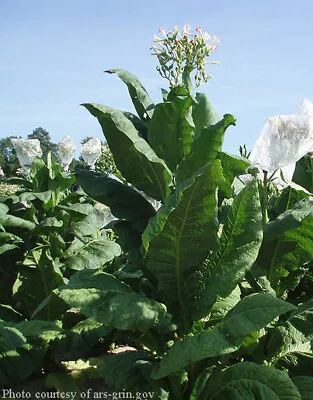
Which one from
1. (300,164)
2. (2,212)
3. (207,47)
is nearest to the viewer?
(300,164)

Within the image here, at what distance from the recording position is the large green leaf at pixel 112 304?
2221 mm

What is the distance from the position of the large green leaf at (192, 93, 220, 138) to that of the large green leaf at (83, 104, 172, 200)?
38 cm

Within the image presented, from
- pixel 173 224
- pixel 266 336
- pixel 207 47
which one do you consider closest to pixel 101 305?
pixel 173 224

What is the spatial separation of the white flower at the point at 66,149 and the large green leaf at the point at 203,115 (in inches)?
145

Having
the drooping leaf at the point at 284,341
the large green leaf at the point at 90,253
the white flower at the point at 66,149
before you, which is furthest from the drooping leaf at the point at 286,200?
the white flower at the point at 66,149

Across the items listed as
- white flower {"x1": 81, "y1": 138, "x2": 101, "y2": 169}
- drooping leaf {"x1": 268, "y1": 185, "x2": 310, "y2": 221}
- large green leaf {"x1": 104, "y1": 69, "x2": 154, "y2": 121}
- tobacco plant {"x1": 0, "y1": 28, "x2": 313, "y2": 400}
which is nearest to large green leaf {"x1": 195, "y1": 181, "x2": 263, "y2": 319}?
tobacco plant {"x1": 0, "y1": 28, "x2": 313, "y2": 400}

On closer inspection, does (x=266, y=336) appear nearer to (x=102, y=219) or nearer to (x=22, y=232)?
(x=22, y=232)

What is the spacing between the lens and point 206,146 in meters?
2.60

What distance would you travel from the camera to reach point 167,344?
2695 mm

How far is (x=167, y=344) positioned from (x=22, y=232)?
2.03 meters

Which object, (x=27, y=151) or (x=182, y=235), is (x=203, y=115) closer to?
(x=182, y=235)

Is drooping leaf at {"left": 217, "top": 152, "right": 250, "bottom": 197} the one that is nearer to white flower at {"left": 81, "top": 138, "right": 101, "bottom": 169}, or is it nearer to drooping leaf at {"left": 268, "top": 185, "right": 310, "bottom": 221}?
drooping leaf at {"left": 268, "top": 185, "right": 310, "bottom": 221}

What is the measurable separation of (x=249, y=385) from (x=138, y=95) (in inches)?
58.3

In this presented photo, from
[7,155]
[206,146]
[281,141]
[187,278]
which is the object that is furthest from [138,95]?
[7,155]
